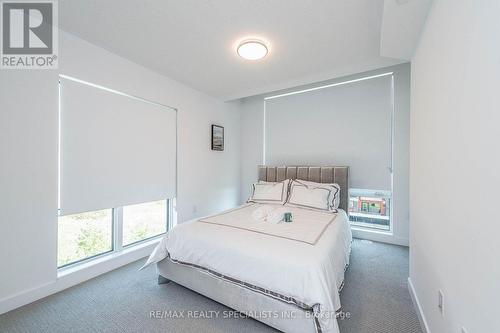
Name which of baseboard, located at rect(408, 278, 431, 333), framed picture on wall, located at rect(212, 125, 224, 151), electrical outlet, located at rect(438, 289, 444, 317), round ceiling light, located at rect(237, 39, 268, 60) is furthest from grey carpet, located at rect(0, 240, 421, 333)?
round ceiling light, located at rect(237, 39, 268, 60)

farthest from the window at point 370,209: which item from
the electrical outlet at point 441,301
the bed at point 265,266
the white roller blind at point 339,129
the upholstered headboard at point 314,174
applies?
the electrical outlet at point 441,301

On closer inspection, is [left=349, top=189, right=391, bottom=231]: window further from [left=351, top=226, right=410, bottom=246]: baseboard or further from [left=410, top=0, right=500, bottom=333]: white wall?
[left=410, top=0, right=500, bottom=333]: white wall

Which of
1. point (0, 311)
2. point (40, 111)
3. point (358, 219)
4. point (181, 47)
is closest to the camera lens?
point (0, 311)

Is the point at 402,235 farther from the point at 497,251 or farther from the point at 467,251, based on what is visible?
the point at 497,251

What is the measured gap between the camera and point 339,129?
11.1 ft

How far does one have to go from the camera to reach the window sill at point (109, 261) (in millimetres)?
2077

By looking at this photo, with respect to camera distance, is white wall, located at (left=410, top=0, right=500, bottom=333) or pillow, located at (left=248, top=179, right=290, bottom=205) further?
pillow, located at (left=248, top=179, right=290, bottom=205)

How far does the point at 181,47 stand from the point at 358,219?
356cm

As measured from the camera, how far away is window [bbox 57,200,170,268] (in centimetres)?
213

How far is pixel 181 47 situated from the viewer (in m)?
2.24

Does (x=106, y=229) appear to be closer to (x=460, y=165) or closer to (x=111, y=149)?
(x=111, y=149)

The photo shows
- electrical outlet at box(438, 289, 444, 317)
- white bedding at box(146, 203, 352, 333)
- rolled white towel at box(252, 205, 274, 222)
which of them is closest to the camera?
electrical outlet at box(438, 289, 444, 317)

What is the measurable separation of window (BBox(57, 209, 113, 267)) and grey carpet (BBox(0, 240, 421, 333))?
0.33m

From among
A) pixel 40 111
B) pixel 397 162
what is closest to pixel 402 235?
pixel 397 162
